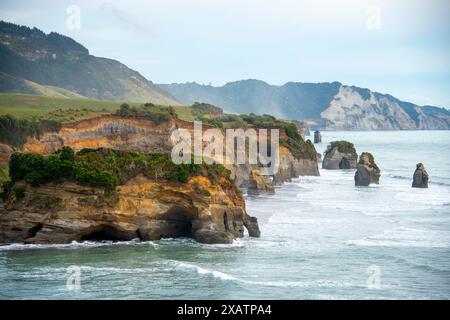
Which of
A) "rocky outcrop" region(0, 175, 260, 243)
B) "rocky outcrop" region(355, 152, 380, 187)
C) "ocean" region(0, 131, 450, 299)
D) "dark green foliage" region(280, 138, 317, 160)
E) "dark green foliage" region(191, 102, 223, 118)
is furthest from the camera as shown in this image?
"dark green foliage" region(191, 102, 223, 118)

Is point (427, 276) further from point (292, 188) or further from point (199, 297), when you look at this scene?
point (292, 188)

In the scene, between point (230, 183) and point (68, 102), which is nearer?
point (230, 183)

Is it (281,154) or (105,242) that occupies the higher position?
(281,154)

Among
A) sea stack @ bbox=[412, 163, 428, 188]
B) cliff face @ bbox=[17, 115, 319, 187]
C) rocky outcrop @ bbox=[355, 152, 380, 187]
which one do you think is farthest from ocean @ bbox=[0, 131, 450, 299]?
rocky outcrop @ bbox=[355, 152, 380, 187]

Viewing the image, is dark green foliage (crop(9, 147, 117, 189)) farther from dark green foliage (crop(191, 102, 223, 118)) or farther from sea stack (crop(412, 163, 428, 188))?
dark green foliage (crop(191, 102, 223, 118))

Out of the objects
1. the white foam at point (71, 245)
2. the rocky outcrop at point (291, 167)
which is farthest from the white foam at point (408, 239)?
the rocky outcrop at point (291, 167)

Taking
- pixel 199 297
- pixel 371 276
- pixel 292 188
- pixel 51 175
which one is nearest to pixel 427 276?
pixel 371 276
